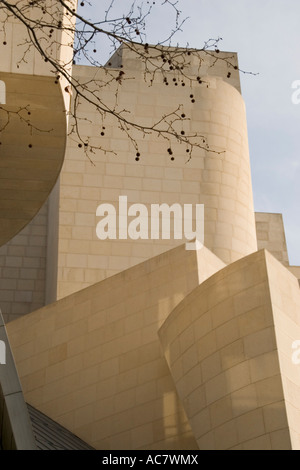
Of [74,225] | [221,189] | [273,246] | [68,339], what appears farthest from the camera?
[273,246]

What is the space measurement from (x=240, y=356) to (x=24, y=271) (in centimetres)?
1016

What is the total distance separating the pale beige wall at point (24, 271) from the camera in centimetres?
1795

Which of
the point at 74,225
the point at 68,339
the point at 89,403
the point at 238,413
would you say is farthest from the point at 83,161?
the point at 238,413

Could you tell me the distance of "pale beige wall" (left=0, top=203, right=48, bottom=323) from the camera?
1795 cm

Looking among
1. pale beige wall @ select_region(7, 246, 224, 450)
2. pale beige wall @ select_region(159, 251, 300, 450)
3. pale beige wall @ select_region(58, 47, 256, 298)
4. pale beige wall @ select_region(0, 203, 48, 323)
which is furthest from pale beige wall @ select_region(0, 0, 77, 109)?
pale beige wall @ select_region(0, 203, 48, 323)

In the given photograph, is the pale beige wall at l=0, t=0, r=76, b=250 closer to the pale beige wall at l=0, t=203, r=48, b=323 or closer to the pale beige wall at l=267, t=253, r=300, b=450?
the pale beige wall at l=267, t=253, r=300, b=450

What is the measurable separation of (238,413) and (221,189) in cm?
861

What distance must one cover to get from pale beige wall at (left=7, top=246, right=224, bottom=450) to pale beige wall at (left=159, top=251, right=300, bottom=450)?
1033mm

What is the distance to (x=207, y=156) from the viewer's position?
17125mm

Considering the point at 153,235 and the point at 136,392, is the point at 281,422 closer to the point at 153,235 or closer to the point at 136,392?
the point at 136,392

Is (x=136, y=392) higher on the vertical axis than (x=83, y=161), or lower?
lower

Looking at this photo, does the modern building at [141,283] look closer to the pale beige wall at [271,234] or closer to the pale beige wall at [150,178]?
the pale beige wall at [150,178]

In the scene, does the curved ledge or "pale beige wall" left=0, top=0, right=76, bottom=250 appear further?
the curved ledge

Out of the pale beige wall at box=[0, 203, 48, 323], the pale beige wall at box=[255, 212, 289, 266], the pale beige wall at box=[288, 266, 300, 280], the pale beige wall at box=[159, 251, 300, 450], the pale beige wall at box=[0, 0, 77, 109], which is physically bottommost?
the pale beige wall at box=[159, 251, 300, 450]
